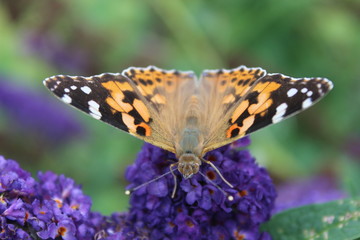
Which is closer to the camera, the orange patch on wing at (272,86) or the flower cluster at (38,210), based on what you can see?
the flower cluster at (38,210)

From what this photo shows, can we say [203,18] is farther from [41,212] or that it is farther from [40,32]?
[41,212]

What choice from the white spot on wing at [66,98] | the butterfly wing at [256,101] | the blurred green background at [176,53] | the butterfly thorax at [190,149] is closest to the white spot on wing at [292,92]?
the butterfly wing at [256,101]

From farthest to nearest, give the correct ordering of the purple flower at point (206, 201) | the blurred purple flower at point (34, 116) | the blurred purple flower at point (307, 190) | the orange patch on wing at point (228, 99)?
the blurred purple flower at point (34, 116) < the blurred purple flower at point (307, 190) < the orange patch on wing at point (228, 99) < the purple flower at point (206, 201)

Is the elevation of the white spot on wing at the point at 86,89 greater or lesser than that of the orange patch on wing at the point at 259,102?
greater

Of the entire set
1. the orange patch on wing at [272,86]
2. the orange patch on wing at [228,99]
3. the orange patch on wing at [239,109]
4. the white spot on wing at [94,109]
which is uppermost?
the orange patch on wing at [228,99]

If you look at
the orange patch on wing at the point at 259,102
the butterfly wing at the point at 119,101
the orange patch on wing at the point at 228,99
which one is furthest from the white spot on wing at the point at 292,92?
the butterfly wing at the point at 119,101

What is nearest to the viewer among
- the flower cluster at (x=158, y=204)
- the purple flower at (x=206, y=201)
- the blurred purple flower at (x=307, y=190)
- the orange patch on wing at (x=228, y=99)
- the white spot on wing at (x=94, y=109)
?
the flower cluster at (x=158, y=204)

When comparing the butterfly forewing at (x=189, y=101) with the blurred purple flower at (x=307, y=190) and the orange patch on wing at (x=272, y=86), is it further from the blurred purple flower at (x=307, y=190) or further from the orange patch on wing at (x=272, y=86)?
the blurred purple flower at (x=307, y=190)
